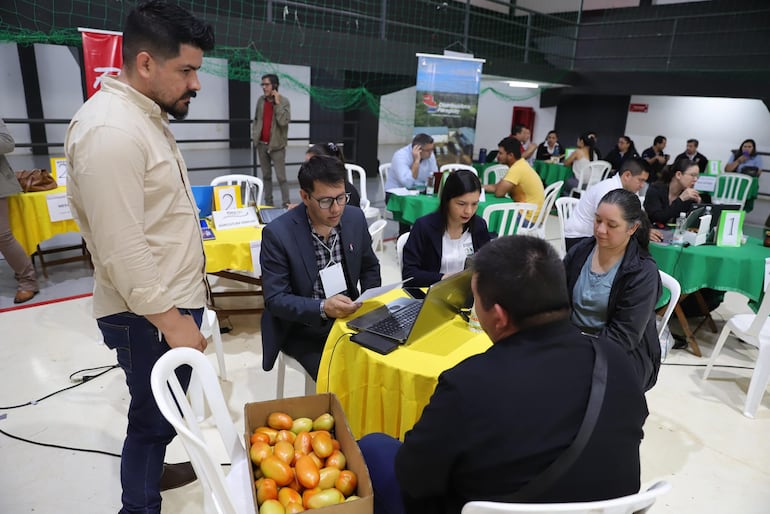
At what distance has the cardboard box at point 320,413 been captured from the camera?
4.07 ft

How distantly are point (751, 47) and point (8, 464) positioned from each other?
10882 mm

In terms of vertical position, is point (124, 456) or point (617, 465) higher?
point (617, 465)

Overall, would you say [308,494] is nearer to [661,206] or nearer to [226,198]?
[226,198]

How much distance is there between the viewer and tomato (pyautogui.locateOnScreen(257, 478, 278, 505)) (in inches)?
48.1

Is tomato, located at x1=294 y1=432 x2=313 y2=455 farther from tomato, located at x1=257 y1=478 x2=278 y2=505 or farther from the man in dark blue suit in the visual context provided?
the man in dark blue suit

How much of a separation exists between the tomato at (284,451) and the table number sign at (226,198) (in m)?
2.26

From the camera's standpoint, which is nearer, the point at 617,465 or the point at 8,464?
the point at 617,465

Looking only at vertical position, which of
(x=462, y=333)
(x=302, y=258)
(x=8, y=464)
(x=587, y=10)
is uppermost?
(x=587, y=10)

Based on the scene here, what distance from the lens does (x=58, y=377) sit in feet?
9.05

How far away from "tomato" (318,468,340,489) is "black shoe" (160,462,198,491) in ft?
3.56

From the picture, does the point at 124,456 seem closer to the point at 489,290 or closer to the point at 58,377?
the point at 489,290

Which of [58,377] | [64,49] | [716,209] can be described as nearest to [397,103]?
[64,49]

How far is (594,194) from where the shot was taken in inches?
143

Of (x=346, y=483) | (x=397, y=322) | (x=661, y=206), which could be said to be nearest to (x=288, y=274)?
(x=397, y=322)
